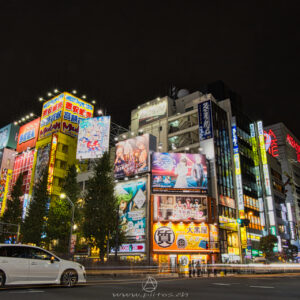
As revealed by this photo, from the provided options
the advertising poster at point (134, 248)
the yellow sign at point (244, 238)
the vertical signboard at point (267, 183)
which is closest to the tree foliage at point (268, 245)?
the yellow sign at point (244, 238)

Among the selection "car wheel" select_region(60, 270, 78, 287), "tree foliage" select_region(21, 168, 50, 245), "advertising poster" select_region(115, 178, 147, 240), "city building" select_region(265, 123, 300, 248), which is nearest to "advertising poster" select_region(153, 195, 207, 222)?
"advertising poster" select_region(115, 178, 147, 240)

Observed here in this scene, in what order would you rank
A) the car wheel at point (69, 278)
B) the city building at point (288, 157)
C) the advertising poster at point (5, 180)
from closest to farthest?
the car wheel at point (69, 278) → the advertising poster at point (5, 180) → the city building at point (288, 157)

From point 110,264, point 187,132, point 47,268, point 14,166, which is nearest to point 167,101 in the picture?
point 187,132

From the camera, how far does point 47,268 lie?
10781 mm

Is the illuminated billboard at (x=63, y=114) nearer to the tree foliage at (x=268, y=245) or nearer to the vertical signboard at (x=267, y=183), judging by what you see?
the vertical signboard at (x=267, y=183)

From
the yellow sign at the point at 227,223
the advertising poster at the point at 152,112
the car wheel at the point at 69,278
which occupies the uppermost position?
the advertising poster at the point at 152,112

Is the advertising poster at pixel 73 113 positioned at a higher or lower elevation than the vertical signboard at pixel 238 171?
higher

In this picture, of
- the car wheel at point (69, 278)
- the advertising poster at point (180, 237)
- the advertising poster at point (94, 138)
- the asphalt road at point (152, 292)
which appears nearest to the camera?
the asphalt road at point (152, 292)

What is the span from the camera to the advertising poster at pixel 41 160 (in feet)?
176

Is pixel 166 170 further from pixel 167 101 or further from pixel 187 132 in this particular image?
pixel 167 101

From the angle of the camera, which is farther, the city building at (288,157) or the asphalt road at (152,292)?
the city building at (288,157)

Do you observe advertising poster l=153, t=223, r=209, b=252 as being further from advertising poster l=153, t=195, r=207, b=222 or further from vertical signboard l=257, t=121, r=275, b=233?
vertical signboard l=257, t=121, r=275, b=233

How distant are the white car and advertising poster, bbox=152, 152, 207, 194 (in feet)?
103

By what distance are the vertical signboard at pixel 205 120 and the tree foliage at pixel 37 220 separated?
27060 millimetres
